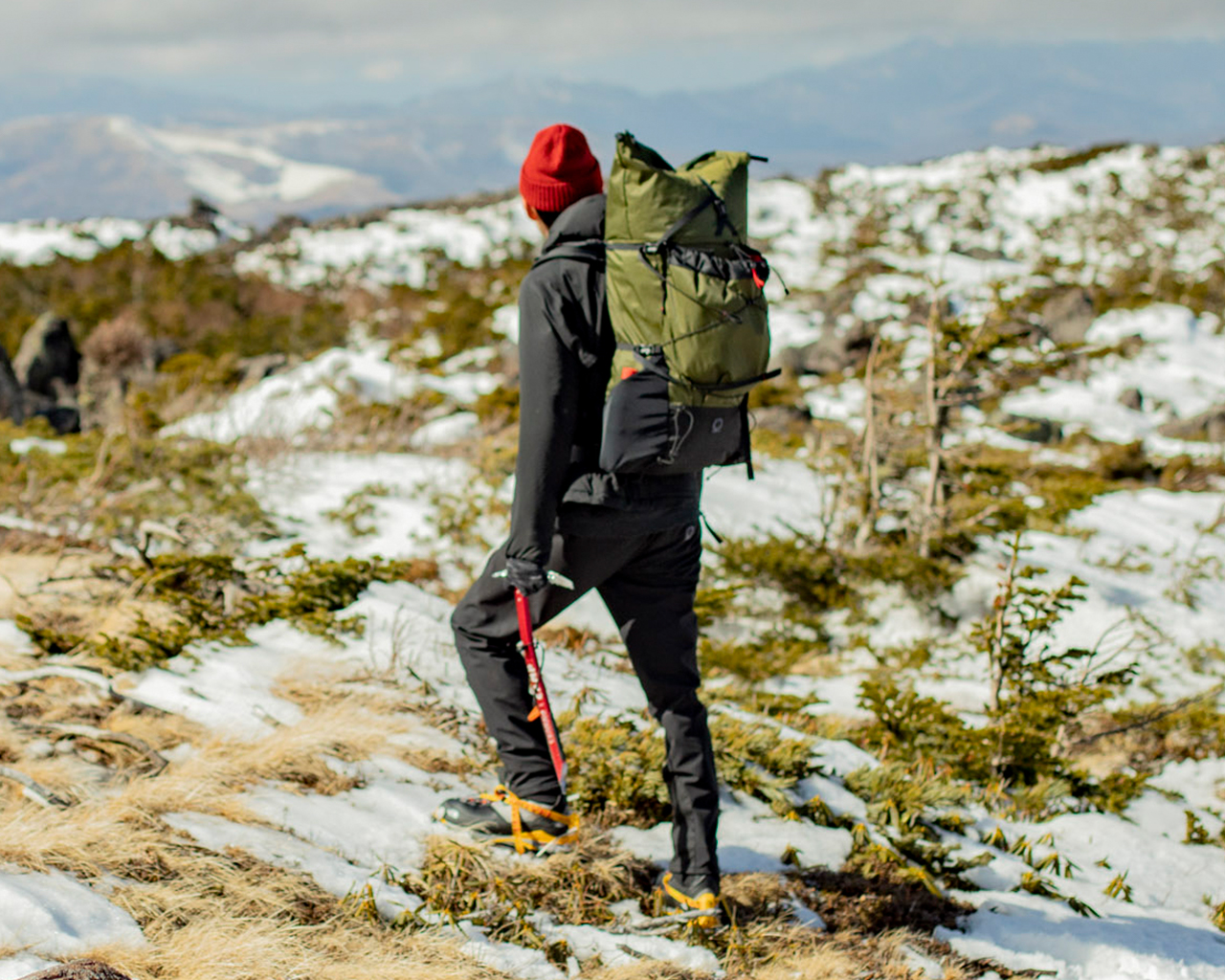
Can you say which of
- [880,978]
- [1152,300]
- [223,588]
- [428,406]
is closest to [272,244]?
[428,406]

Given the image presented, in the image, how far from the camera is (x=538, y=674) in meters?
2.46

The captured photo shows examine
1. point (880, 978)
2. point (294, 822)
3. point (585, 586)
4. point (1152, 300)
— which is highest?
point (1152, 300)

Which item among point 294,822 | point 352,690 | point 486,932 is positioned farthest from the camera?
point 352,690

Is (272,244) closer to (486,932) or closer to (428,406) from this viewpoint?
(428,406)

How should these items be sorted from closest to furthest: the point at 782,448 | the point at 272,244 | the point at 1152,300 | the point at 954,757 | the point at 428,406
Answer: the point at 954,757
the point at 782,448
the point at 428,406
the point at 1152,300
the point at 272,244

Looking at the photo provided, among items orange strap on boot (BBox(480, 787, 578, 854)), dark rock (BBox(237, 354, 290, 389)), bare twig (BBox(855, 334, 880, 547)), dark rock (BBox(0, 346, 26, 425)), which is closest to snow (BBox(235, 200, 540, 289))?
dark rock (BBox(237, 354, 290, 389))

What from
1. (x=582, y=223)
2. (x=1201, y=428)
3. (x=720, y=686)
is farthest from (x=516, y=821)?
(x=1201, y=428)

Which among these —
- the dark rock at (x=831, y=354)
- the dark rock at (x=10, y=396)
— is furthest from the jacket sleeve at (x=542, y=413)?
the dark rock at (x=831, y=354)

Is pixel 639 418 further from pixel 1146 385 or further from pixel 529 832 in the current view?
pixel 1146 385

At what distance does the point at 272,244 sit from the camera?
4053 centimetres

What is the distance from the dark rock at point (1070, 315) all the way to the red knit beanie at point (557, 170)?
856 inches

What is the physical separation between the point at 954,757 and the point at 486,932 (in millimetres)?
2318

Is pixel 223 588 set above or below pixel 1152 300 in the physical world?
below

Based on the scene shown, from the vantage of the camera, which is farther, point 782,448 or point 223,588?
point 782,448
